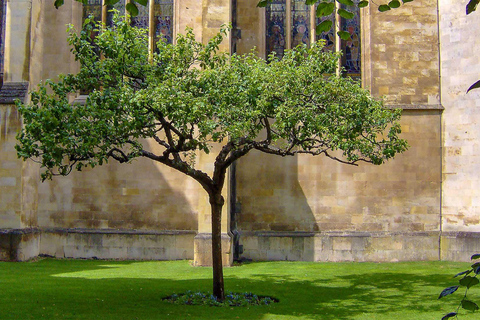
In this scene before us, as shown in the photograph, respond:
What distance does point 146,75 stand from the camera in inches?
391

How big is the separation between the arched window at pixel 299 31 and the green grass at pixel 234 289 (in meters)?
6.37

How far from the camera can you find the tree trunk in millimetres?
10008

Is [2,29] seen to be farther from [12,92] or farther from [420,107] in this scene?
[420,107]

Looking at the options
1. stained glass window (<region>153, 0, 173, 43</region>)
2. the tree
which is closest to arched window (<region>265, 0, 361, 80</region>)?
stained glass window (<region>153, 0, 173, 43</region>)

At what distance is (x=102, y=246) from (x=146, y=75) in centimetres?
826

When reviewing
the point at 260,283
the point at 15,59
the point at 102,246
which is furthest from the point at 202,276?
the point at 15,59

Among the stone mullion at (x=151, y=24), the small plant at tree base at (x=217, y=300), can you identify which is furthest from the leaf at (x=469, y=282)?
the stone mullion at (x=151, y=24)

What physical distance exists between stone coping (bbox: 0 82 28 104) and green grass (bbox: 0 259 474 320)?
4.47 m

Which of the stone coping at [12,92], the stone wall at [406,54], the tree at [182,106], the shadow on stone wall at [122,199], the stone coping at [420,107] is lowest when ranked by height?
the shadow on stone wall at [122,199]

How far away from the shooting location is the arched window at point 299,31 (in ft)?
57.4

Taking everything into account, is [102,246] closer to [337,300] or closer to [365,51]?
[337,300]

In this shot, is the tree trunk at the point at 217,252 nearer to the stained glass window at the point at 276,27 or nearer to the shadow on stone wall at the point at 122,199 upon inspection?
the shadow on stone wall at the point at 122,199

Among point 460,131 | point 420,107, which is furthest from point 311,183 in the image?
point 460,131

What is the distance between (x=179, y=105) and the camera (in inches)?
356
